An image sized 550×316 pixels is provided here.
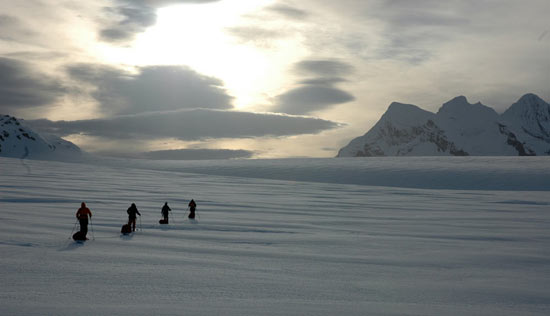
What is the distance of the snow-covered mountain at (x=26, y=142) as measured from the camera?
98.8m

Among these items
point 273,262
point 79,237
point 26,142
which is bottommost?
point 273,262

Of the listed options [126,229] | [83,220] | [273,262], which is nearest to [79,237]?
[83,220]

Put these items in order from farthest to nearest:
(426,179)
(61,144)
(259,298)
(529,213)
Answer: (61,144) < (426,179) < (529,213) < (259,298)

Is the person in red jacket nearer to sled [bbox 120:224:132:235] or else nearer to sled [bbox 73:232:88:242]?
sled [bbox 73:232:88:242]

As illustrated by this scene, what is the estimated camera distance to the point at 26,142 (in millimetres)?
110250

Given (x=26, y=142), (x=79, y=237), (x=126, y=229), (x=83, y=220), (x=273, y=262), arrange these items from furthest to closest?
1. (x=26, y=142)
2. (x=126, y=229)
3. (x=83, y=220)
4. (x=79, y=237)
5. (x=273, y=262)

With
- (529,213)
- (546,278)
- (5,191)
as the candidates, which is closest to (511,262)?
(546,278)

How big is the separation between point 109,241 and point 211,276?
4.33m

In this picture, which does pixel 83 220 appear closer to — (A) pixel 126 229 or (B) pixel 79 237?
(B) pixel 79 237

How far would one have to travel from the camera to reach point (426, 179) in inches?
1625

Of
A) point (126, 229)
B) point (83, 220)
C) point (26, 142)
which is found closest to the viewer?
point (83, 220)

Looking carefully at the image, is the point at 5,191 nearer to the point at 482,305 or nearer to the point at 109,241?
the point at 109,241

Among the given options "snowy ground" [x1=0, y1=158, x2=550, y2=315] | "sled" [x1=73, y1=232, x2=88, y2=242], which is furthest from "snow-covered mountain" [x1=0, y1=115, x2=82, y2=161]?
"sled" [x1=73, y1=232, x2=88, y2=242]

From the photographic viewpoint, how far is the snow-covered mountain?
98750mm
